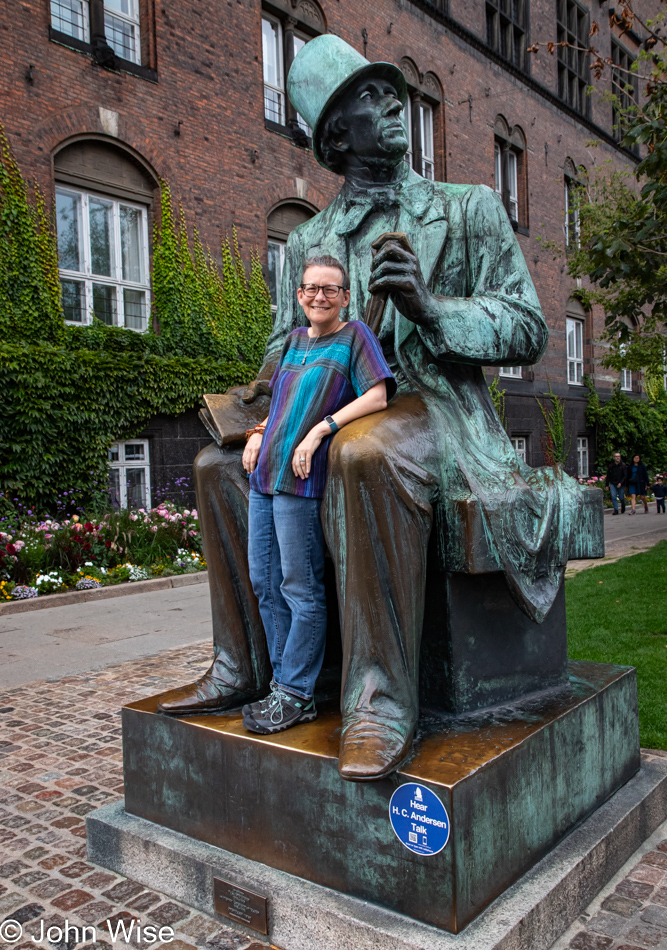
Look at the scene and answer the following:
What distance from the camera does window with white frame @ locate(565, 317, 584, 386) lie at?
27875 mm

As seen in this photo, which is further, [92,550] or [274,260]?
[274,260]

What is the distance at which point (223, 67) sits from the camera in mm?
14898

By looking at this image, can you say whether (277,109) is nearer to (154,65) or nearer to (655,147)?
(154,65)

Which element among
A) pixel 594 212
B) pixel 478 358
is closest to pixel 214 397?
pixel 478 358

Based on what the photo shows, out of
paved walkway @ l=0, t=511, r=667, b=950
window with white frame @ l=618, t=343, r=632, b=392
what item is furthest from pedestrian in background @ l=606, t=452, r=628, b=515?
paved walkway @ l=0, t=511, r=667, b=950

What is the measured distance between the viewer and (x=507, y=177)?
2425 cm

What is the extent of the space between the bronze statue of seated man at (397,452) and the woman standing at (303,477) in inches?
4.1

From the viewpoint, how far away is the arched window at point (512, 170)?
2370cm

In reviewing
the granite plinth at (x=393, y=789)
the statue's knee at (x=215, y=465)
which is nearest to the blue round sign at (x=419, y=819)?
the granite plinth at (x=393, y=789)

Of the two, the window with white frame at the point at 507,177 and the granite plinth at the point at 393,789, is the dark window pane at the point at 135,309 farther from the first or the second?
the window with white frame at the point at 507,177

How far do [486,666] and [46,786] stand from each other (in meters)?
2.30

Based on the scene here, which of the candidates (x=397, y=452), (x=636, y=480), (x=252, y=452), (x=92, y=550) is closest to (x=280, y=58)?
(x=92, y=550)

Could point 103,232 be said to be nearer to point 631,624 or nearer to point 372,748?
point 631,624

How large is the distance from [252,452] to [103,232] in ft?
39.6
